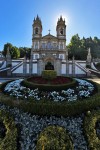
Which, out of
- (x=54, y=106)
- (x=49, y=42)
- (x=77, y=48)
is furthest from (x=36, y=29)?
(x=54, y=106)

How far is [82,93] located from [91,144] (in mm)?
3371

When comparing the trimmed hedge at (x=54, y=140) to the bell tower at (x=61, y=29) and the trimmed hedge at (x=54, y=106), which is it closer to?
the trimmed hedge at (x=54, y=106)

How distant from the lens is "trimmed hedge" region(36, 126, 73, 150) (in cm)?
661

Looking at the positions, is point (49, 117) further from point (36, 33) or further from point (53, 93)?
point (36, 33)

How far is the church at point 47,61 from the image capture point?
45438mm

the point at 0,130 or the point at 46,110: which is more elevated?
the point at 46,110

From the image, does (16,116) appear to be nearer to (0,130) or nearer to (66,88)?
(0,130)

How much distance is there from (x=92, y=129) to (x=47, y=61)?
3895 cm

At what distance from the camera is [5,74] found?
4475 cm

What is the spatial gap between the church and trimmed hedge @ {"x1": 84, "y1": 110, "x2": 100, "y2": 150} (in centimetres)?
3621

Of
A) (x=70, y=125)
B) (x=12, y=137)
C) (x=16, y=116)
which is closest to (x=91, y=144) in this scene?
(x=70, y=125)

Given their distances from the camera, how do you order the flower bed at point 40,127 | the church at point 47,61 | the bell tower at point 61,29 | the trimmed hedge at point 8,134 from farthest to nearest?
the bell tower at point 61,29, the church at point 47,61, the flower bed at point 40,127, the trimmed hedge at point 8,134

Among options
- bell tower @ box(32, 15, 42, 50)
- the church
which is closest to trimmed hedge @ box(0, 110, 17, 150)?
the church

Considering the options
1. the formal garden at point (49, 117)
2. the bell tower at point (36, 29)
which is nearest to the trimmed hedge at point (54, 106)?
the formal garden at point (49, 117)
